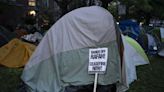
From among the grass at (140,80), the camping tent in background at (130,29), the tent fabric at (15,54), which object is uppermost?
the camping tent in background at (130,29)

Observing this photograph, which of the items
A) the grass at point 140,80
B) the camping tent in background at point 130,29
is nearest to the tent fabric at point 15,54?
the grass at point 140,80

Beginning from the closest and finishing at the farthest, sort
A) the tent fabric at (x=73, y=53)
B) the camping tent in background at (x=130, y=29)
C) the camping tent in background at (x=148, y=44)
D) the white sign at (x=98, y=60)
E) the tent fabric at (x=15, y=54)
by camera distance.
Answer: the white sign at (x=98, y=60) → the tent fabric at (x=73, y=53) → the tent fabric at (x=15, y=54) → the camping tent in background at (x=148, y=44) → the camping tent in background at (x=130, y=29)

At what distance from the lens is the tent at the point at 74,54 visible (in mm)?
7324

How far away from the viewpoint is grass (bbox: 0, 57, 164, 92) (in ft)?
29.6

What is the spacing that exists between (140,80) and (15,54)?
4195 mm

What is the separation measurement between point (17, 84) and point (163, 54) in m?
8.21

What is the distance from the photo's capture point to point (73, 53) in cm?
741

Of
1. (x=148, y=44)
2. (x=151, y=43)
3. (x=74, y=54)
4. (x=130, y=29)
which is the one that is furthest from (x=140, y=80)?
(x=130, y=29)

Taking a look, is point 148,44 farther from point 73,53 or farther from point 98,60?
point 98,60

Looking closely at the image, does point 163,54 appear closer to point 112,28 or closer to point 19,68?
point 19,68

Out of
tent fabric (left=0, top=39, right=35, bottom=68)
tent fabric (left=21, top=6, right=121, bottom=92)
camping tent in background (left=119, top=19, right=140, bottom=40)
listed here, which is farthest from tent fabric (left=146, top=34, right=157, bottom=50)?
tent fabric (left=21, top=6, right=121, bottom=92)

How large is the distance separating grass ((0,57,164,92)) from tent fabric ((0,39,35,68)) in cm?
37

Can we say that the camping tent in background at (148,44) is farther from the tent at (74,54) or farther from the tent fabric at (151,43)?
the tent at (74,54)

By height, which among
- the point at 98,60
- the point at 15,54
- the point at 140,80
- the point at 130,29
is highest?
the point at 130,29
